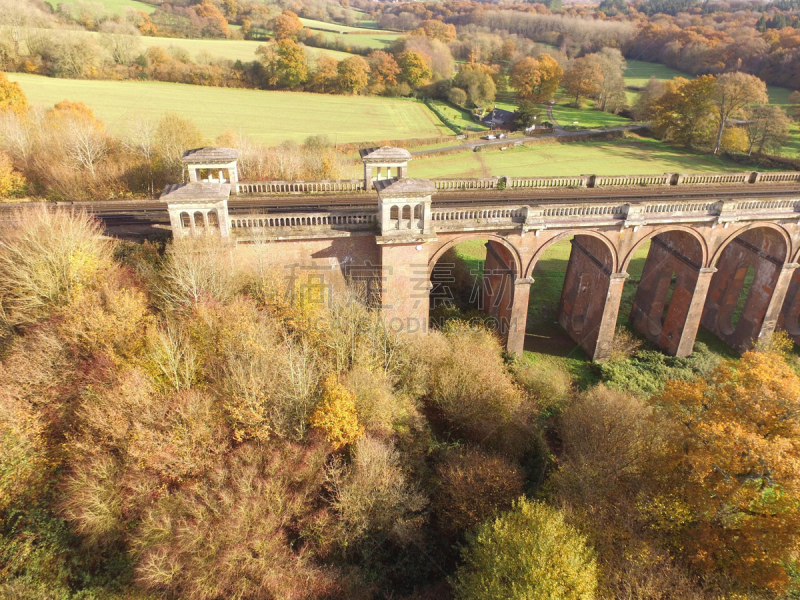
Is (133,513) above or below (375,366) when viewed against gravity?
below

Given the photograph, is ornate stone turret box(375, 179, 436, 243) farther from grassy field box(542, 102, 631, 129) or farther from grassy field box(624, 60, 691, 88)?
grassy field box(624, 60, 691, 88)

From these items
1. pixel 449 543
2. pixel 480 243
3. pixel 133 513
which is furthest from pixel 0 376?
pixel 480 243

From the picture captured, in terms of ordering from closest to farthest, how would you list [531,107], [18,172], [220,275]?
[220,275]
[18,172]
[531,107]

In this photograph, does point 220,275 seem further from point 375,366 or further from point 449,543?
point 449,543

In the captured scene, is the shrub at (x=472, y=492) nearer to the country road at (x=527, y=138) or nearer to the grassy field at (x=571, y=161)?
the grassy field at (x=571, y=161)

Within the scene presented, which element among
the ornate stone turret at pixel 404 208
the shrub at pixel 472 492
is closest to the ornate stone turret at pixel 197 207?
the ornate stone turret at pixel 404 208

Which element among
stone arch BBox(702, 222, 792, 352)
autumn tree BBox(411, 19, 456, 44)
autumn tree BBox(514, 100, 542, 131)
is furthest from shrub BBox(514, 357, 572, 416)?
autumn tree BBox(411, 19, 456, 44)
